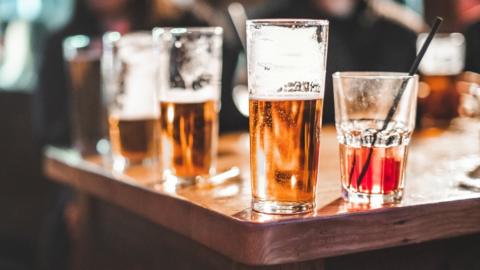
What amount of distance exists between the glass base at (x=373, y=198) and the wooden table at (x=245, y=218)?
0.06 feet

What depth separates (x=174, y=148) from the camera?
1.26 metres

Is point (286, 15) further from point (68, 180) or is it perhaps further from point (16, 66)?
point (68, 180)

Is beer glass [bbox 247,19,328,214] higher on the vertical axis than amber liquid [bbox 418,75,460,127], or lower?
higher

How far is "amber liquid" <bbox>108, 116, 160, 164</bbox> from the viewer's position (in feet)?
4.94

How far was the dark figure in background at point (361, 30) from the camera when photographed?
3.64 m

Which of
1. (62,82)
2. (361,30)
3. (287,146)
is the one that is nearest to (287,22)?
(287,146)

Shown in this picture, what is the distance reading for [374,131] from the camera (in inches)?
42.3

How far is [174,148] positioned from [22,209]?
239 centimetres

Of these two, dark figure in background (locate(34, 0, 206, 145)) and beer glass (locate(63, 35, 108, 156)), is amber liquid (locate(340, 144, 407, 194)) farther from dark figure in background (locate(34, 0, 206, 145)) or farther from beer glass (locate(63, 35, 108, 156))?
dark figure in background (locate(34, 0, 206, 145))

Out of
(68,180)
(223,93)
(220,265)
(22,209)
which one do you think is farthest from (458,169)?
(22,209)

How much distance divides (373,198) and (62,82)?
2524 millimetres

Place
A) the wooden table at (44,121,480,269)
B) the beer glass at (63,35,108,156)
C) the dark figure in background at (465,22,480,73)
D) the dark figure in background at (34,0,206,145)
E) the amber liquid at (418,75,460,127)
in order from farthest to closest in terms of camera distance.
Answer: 1. the dark figure in background at (34,0,206,145)
2. the dark figure in background at (465,22,480,73)
3. the amber liquid at (418,75,460,127)
4. the beer glass at (63,35,108,156)
5. the wooden table at (44,121,480,269)

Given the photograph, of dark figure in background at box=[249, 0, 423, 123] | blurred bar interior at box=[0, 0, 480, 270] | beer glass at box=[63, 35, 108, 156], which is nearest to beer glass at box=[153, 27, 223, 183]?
beer glass at box=[63, 35, 108, 156]

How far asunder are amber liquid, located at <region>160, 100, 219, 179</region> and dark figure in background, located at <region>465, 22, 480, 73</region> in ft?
5.73
